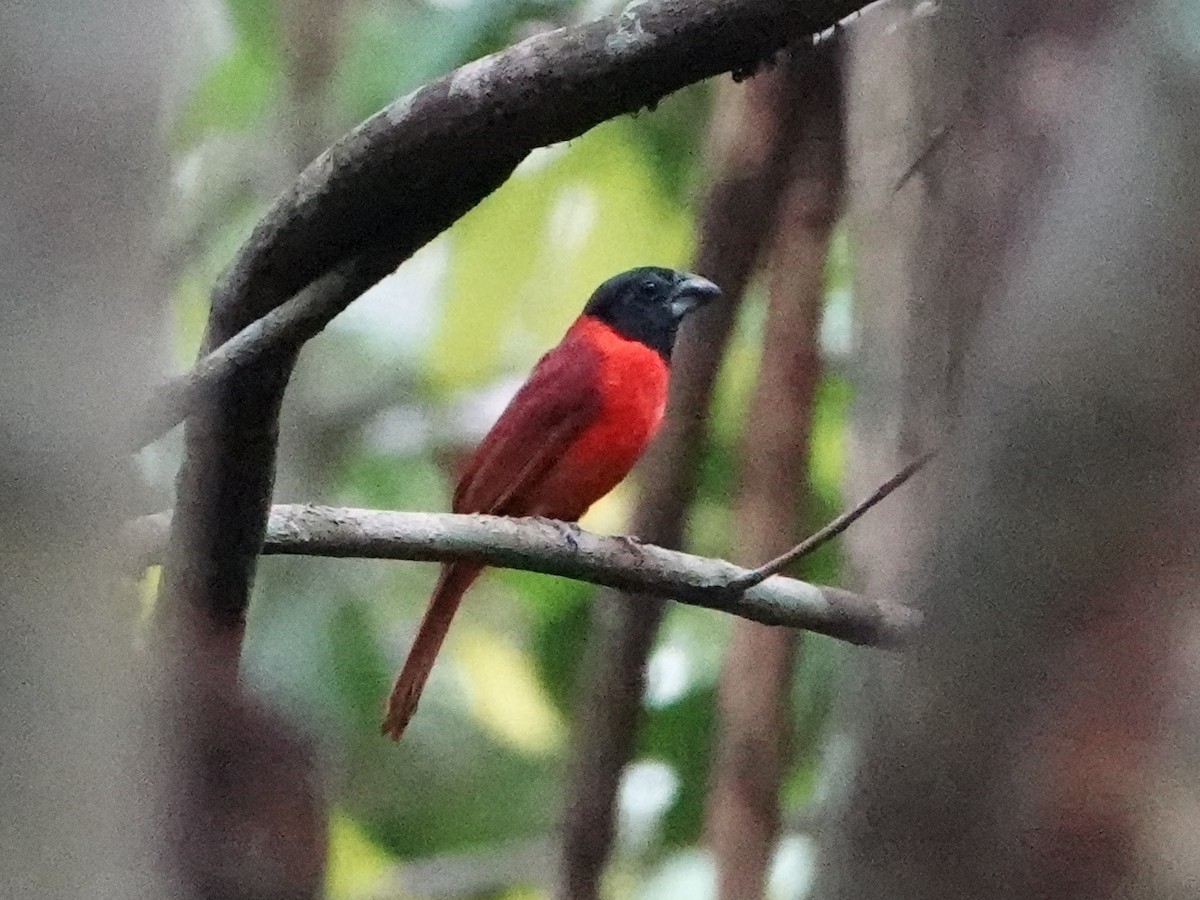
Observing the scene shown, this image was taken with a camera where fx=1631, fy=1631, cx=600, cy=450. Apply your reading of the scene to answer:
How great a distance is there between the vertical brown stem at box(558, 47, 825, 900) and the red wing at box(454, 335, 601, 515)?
232 millimetres

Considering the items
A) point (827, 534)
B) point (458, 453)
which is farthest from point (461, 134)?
point (458, 453)

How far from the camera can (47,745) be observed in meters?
0.35

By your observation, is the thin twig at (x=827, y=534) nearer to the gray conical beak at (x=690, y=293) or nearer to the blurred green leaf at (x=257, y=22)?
the gray conical beak at (x=690, y=293)

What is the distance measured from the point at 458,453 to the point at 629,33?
68.9 inches

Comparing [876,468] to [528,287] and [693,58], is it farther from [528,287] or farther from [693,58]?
[528,287]

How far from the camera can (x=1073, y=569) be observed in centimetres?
29

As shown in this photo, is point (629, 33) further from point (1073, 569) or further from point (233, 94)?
point (233, 94)

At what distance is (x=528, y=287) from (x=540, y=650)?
619 millimetres


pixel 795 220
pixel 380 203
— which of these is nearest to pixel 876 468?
pixel 795 220

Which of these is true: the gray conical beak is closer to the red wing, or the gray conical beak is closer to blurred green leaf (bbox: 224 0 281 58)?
the red wing

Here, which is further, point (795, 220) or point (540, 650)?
point (540, 650)

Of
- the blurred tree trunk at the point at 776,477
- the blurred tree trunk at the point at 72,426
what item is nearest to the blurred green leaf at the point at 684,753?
the blurred tree trunk at the point at 776,477

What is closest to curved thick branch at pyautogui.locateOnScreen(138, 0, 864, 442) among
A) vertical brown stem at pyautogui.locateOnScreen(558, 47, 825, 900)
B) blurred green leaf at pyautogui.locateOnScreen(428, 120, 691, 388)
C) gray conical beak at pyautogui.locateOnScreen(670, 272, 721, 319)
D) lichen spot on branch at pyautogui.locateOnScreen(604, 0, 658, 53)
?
lichen spot on branch at pyautogui.locateOnScreen(604, 0, 658, 53)

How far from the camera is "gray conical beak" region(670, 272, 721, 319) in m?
1.95
